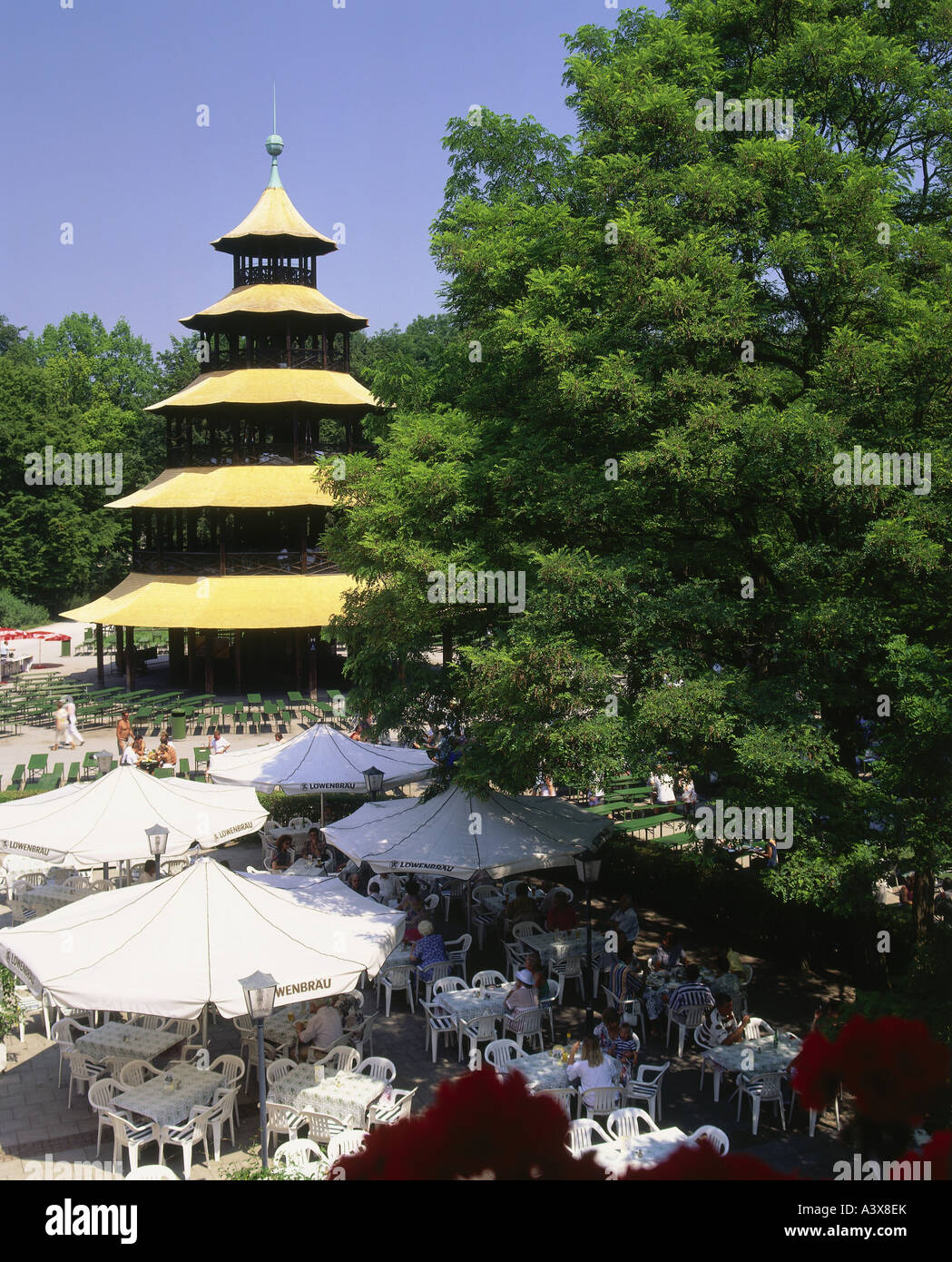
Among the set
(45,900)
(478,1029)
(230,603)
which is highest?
(230,603)

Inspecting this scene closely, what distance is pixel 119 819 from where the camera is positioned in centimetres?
1553

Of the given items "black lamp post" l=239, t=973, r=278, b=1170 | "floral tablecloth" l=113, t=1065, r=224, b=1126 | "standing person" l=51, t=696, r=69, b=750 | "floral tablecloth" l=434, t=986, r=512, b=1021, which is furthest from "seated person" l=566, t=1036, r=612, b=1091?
"standing person" l=51, t=696, r=69, b=750

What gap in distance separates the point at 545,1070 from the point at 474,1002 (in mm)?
2087

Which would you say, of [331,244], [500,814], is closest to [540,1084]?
[500,814]

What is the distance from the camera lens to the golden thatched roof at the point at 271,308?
40156 millimetres

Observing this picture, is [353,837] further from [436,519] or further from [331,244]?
[331,244]

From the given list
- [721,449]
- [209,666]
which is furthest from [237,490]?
[721,449]

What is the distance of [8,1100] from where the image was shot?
1159cm

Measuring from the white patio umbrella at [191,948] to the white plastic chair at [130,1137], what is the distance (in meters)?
1.18

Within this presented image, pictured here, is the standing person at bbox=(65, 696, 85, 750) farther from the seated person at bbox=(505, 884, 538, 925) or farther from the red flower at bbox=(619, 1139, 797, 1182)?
the red flower at bbox=(619, 1139, 797, 1182)

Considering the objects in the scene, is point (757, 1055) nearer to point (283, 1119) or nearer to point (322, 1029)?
point (322, 1029)

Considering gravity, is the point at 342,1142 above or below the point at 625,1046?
below

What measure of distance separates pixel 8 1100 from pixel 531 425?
→ 1078cm

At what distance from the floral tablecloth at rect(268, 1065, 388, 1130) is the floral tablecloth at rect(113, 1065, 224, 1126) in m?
0.69
